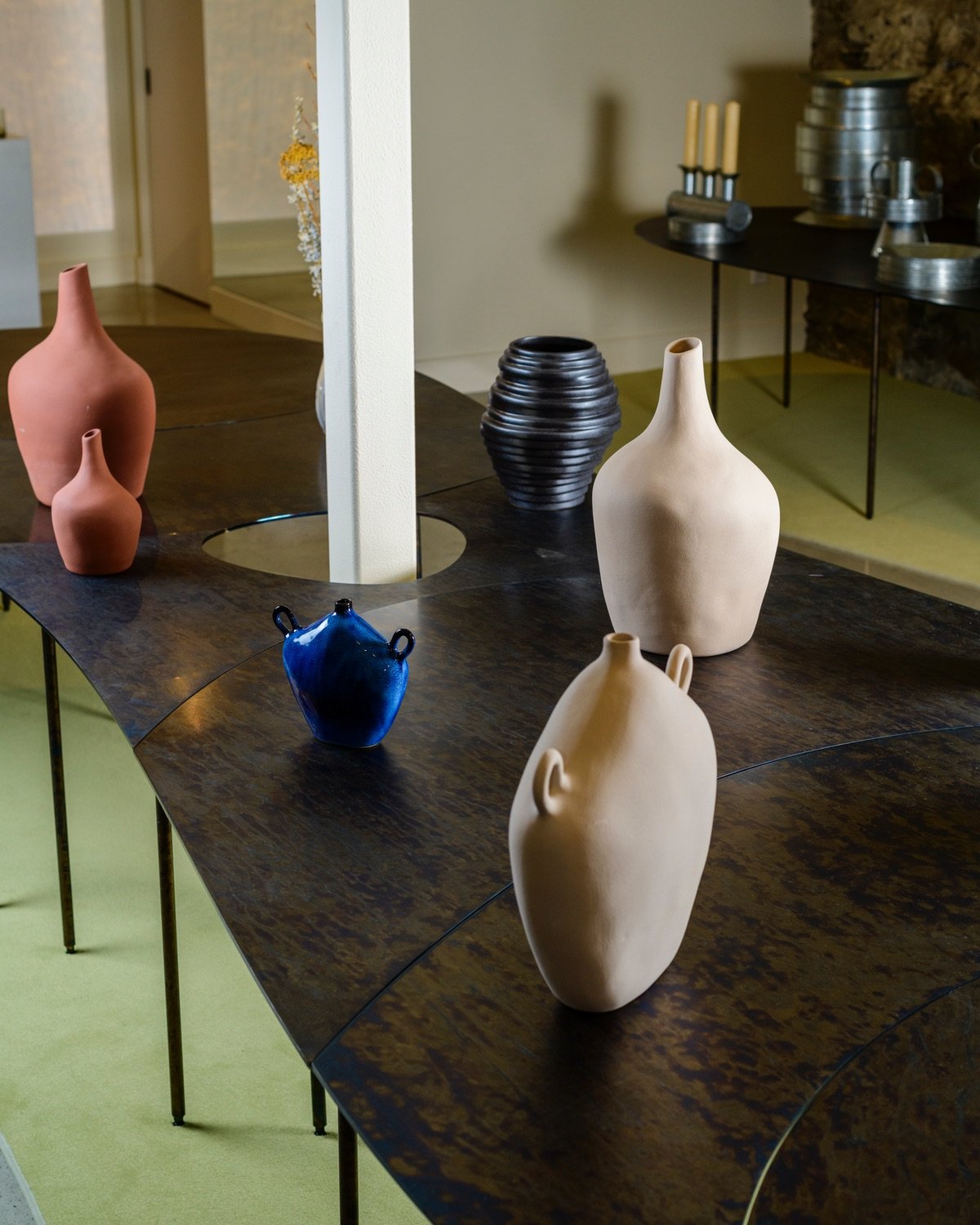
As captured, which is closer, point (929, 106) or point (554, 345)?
point (554, 345)

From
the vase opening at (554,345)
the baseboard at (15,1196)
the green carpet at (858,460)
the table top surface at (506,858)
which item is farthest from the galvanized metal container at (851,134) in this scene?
the baseboard at (15,1196)

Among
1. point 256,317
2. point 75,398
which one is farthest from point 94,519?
point 256,317

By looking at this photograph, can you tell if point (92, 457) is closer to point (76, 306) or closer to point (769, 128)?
point (76, 306)

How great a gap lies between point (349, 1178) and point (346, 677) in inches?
17.3

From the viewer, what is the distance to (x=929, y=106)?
5.24 metres

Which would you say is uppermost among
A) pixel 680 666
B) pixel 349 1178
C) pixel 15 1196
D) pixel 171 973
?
pixel 680 666

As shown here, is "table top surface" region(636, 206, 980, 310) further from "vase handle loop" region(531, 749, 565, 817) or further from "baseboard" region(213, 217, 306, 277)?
"vase handle loop" region(531, 749, 565, 817)

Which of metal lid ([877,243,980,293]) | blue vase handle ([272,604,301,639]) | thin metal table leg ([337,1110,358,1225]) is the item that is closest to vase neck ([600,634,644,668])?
thin metal table leg ([337,1110,358,1225])

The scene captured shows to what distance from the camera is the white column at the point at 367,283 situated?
1.62 m

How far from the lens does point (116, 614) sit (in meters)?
1.67

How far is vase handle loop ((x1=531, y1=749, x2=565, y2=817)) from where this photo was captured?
2.87 ft

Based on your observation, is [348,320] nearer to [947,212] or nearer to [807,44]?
[947,212]

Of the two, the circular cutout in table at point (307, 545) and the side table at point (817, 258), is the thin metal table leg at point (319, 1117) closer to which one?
the circular cutout in table at point (307, 545)

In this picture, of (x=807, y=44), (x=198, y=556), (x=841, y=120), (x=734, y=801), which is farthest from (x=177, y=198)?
(x=734, y=801)
